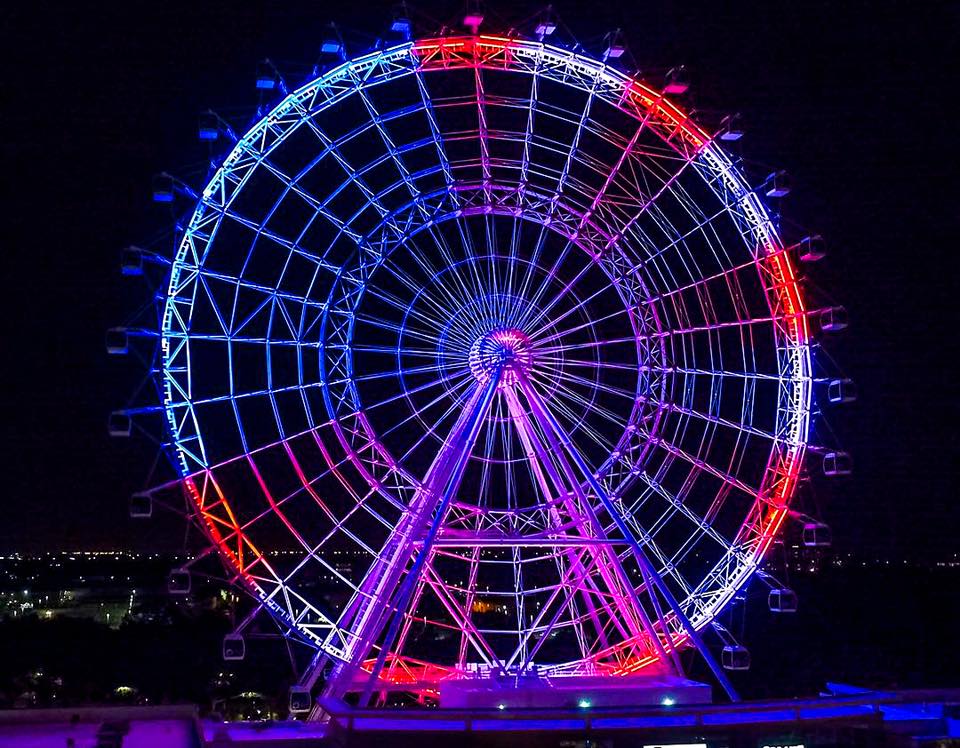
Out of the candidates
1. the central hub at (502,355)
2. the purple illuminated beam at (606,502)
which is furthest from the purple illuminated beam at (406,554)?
the purple illuminated beam at (606,502)

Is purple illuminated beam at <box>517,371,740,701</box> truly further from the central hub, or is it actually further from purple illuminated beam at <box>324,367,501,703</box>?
purple illuminated beam at <box>324,367,501,703</box>

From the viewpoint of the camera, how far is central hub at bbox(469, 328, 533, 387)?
2041 centimetres

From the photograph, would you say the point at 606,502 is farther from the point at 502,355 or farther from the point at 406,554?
the point at 406,554

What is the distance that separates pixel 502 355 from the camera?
20391 millimetres

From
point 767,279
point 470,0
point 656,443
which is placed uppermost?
point 470,0

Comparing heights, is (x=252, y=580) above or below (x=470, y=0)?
below

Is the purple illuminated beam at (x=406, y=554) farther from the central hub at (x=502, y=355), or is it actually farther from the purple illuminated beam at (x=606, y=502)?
the purple illuminated beam at (x=606, y=502)

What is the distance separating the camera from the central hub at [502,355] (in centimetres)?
2041

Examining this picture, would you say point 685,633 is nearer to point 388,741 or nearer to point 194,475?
point 388,741

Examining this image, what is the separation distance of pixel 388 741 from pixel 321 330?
329 inches

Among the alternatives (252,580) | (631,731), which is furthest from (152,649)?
(631,731)

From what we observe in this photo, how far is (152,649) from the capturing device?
5372 cm

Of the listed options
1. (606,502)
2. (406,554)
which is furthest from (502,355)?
(406,554)

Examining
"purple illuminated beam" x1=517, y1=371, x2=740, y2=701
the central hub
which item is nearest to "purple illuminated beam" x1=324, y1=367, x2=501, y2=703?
the central hub
